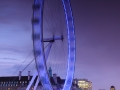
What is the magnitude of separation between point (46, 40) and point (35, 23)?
4305 millimetres

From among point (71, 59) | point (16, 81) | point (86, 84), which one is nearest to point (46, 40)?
point (71, 59)

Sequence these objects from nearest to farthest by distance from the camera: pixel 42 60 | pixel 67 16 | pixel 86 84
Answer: pixel 42 60 → pixel 67 16 → pixel 86 84

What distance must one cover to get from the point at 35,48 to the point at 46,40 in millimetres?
4465

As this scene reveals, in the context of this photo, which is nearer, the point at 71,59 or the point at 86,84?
the point at 71,59

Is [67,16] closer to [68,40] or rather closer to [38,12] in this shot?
[68,40]

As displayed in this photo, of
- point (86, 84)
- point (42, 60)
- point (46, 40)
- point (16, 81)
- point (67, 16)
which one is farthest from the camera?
point (86, 84)

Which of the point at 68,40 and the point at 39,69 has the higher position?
the point at 68,40

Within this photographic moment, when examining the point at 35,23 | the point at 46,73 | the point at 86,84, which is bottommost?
the point at 86,84

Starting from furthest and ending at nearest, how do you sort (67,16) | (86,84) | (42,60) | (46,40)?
(86,84), (67,16), (46,40), (42,60)

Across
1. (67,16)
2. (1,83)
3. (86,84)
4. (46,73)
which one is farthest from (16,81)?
(46,73)

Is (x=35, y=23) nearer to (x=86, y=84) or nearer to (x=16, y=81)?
(x=16, y=81)

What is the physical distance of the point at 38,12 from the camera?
25062mm

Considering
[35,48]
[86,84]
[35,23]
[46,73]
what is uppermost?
[35,23]

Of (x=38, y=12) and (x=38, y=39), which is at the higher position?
(x=38, y=12)
